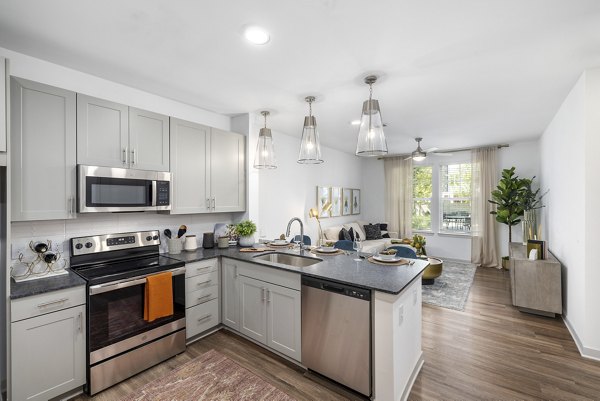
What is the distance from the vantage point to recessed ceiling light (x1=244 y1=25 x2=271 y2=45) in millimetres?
1893

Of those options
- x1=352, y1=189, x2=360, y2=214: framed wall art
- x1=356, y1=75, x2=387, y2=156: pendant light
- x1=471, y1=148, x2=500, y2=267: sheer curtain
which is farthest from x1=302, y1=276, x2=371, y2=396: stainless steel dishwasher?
x1=471, y1=148, x2=500, y2=267: sheer curtain

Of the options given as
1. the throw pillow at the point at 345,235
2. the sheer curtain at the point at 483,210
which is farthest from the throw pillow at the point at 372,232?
the sheer curtain at the point at 483,210

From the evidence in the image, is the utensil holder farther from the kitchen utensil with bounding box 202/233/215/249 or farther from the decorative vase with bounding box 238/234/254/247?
the decorative vase with bounding box 238/234/254/247

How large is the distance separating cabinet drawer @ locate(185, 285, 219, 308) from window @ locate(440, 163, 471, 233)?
5.74 m

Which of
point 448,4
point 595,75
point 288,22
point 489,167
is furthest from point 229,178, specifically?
point 489,167

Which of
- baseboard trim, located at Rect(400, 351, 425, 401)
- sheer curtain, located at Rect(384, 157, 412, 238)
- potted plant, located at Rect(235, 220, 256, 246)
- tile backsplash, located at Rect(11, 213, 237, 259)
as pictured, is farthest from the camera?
sheer curtain, located at Rect(384, 157, 412, 238)

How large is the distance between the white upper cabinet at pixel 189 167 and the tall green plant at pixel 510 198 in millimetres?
5488

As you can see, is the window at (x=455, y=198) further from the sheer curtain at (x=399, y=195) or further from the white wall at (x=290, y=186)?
the white wall at (x=290, y=186)

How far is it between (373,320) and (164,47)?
2.57 meters

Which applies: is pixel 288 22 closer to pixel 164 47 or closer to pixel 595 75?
pixel 164 47

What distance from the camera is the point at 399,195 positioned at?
7.07 meters

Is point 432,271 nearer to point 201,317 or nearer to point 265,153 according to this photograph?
point 265,153

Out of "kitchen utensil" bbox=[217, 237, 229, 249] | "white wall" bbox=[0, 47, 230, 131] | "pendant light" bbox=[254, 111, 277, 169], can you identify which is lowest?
"kitchen utensil" bbox=[217, 237, 229, 249]

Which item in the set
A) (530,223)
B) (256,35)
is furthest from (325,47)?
(530,223)
